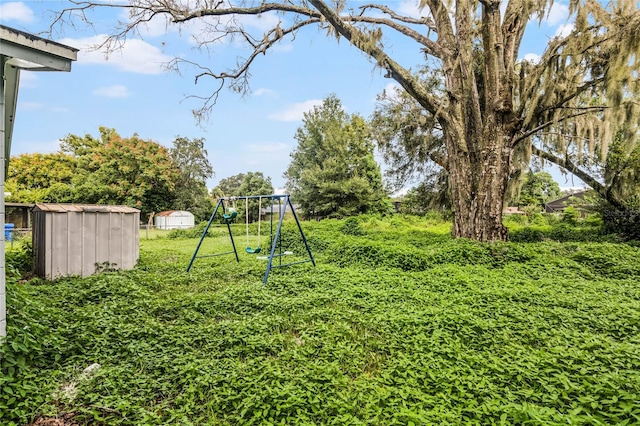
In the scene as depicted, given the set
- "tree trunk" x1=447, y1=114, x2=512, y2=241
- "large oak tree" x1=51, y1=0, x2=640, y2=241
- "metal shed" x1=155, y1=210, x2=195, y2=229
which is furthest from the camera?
"metal shed" x1=155, y1=210, x2=195, y2=229

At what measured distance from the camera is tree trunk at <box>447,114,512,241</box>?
756 centimetres

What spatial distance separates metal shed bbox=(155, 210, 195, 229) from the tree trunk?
2169 centimetres

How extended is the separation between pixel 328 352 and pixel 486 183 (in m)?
6.11

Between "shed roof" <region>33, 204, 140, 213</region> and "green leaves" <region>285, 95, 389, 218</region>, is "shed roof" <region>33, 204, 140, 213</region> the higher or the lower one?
the lower one

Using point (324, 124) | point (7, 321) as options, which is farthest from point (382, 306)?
point (324, 124)

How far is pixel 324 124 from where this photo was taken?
78.2ft

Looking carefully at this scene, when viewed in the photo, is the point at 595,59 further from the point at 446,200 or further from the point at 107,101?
the point at 107,101

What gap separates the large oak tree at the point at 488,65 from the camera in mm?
6648

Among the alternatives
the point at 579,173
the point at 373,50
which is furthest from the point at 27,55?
the point at 579,173

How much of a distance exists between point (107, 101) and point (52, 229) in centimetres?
1014

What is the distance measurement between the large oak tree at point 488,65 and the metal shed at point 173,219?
18.7 m

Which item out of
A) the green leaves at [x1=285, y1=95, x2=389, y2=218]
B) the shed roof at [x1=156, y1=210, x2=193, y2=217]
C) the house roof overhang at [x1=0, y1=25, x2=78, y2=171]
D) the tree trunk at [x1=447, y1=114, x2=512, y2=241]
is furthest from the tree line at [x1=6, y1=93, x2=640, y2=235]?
the house roof overhang at [x1=0, y1=25, x2=78, y2=171]

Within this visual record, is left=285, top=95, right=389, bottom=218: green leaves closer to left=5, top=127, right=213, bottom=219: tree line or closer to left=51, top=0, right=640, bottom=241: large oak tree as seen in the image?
left=5, top=127, right=213, bottom=219: tree line

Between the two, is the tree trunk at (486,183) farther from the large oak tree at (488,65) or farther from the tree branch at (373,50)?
the tree branch at (373,50)
